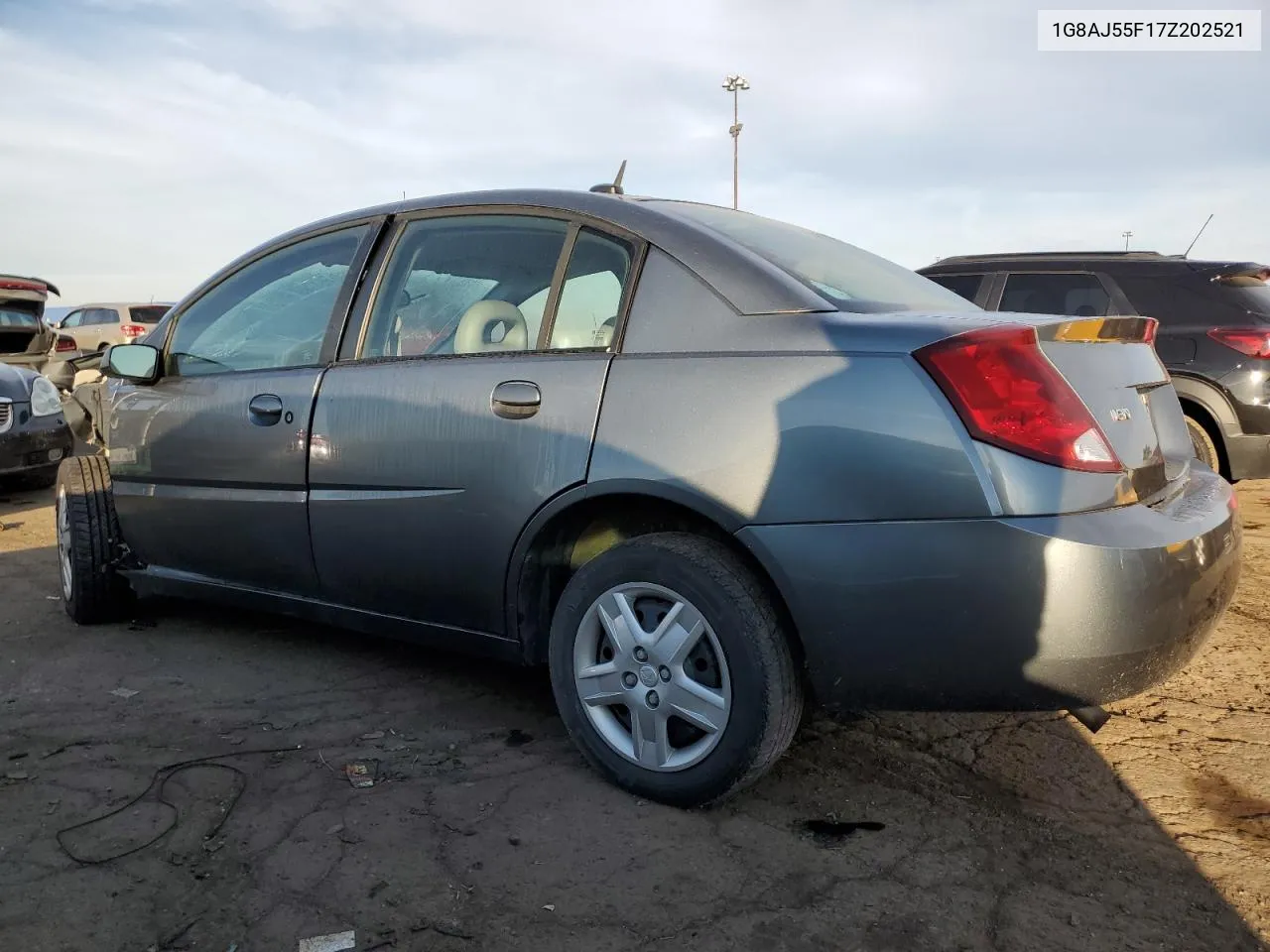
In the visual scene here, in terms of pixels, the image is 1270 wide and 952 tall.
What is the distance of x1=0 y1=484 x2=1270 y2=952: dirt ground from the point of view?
2012 millimetres

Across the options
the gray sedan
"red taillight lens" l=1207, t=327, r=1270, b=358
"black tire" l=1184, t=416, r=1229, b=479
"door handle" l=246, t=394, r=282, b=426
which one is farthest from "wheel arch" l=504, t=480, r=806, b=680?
"red taillight lens" l=1207, t=327, r=1270, b=358

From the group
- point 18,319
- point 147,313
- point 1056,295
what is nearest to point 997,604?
point 1056,295

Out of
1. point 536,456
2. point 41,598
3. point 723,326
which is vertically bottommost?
point 41,598

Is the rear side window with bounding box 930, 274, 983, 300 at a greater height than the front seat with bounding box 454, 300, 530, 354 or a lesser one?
greater

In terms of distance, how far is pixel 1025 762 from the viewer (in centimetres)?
275

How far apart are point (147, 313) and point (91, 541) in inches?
752

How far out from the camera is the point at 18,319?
944 cm

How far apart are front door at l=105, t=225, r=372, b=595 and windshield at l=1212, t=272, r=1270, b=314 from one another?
5.17 m

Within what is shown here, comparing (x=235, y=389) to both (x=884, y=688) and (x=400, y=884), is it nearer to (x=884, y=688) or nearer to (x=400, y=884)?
(x=400, y=884)

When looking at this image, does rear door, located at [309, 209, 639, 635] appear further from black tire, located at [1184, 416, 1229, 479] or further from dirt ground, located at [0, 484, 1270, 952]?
black tire, located at [1184, 416, 1229, 479]

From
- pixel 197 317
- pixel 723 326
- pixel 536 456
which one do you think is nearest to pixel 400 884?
pixel 536 456

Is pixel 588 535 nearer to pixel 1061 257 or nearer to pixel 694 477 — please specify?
Result: pixel 694 477

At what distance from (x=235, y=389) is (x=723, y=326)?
1.84m

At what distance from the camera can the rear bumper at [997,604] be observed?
6.72 ft
